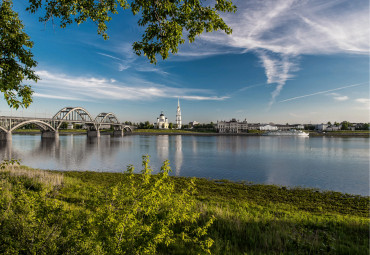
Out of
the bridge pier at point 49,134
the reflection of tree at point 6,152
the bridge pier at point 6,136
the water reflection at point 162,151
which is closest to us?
the reflection of tree at point 6,152

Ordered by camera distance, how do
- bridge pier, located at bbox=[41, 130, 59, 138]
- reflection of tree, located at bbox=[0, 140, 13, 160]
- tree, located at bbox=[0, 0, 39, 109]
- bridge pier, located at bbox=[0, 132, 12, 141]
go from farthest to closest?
bridge pier, located at bbox=[41, 130, 59, 138]
bridge pier, located at bbox=[0, 132, 12, 141]
reflection of tree, located at bbox=[0, 140, 13, 160]
tree, located at bbox=[0, 0, 39, 109]

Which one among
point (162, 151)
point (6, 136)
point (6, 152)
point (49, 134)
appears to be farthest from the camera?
point (49, 134)

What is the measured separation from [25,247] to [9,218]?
4.37 ft

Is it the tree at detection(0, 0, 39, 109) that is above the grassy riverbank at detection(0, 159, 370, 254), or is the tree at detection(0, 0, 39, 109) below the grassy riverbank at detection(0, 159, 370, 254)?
above

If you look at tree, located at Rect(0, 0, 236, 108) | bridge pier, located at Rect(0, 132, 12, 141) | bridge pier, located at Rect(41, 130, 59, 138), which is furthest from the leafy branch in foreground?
bridge pier, located at Rect(41, 130, 59, 138)

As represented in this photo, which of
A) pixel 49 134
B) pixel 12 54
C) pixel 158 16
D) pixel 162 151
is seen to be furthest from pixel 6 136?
pixel 158 16

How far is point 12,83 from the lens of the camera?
9844 millimetres

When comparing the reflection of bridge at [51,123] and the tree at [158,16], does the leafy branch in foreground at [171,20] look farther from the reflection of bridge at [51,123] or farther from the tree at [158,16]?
the reflection of bridge at [51,123]

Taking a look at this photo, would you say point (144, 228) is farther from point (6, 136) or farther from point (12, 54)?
point (6, 136)

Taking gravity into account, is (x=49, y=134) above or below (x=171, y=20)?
below

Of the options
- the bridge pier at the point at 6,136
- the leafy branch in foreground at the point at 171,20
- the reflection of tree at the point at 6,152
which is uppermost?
the leafy branch in foreground at the point at 171,20

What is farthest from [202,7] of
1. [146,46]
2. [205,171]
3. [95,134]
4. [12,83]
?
[95,134]

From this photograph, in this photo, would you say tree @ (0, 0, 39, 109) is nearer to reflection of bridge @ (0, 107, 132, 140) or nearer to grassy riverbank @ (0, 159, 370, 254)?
grassy riverbank @ (0, 159, 370, 254)

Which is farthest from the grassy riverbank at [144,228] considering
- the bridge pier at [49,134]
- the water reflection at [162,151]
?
the bridge pier at [49,134]
